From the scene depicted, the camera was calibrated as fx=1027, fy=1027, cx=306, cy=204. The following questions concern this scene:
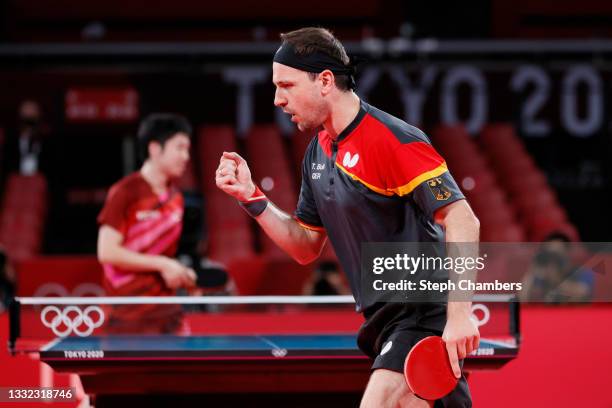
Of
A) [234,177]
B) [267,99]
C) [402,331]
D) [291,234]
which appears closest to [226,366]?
[291,234]

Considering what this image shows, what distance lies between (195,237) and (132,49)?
4561 millimetres

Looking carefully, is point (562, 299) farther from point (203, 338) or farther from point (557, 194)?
point (557, 194)

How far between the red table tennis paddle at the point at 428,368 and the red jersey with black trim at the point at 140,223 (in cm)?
197

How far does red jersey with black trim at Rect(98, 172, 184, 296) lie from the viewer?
4395 millimetres

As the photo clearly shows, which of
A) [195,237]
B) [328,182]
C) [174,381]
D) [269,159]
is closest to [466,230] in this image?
[328,182]

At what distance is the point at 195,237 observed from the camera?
26.0 feet

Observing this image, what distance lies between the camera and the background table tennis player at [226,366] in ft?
11.9

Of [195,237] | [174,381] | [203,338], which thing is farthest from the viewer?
[195,237]

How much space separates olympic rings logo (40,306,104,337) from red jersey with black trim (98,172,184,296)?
356mm

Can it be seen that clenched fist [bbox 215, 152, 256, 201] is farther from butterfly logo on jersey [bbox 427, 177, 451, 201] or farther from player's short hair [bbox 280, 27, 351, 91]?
butterfly logo on jersey [bbox 427, 177, 451, 201]

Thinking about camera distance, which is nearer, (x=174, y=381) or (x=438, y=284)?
(x=438, y=284)

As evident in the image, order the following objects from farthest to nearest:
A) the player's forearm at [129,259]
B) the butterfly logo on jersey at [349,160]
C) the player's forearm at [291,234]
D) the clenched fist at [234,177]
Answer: the player's forearm at [129,259] → the player's forearm at [291,234] → the clenched fist at [234,177] → the butterfly logo on jersey at [349,160]

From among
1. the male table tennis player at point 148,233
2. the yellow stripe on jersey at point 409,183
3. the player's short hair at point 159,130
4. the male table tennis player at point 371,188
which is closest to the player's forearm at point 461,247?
the male table tennis player at point 371,188

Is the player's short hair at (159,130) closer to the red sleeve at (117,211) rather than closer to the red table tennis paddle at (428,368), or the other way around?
the red sleeve at (117,211)
